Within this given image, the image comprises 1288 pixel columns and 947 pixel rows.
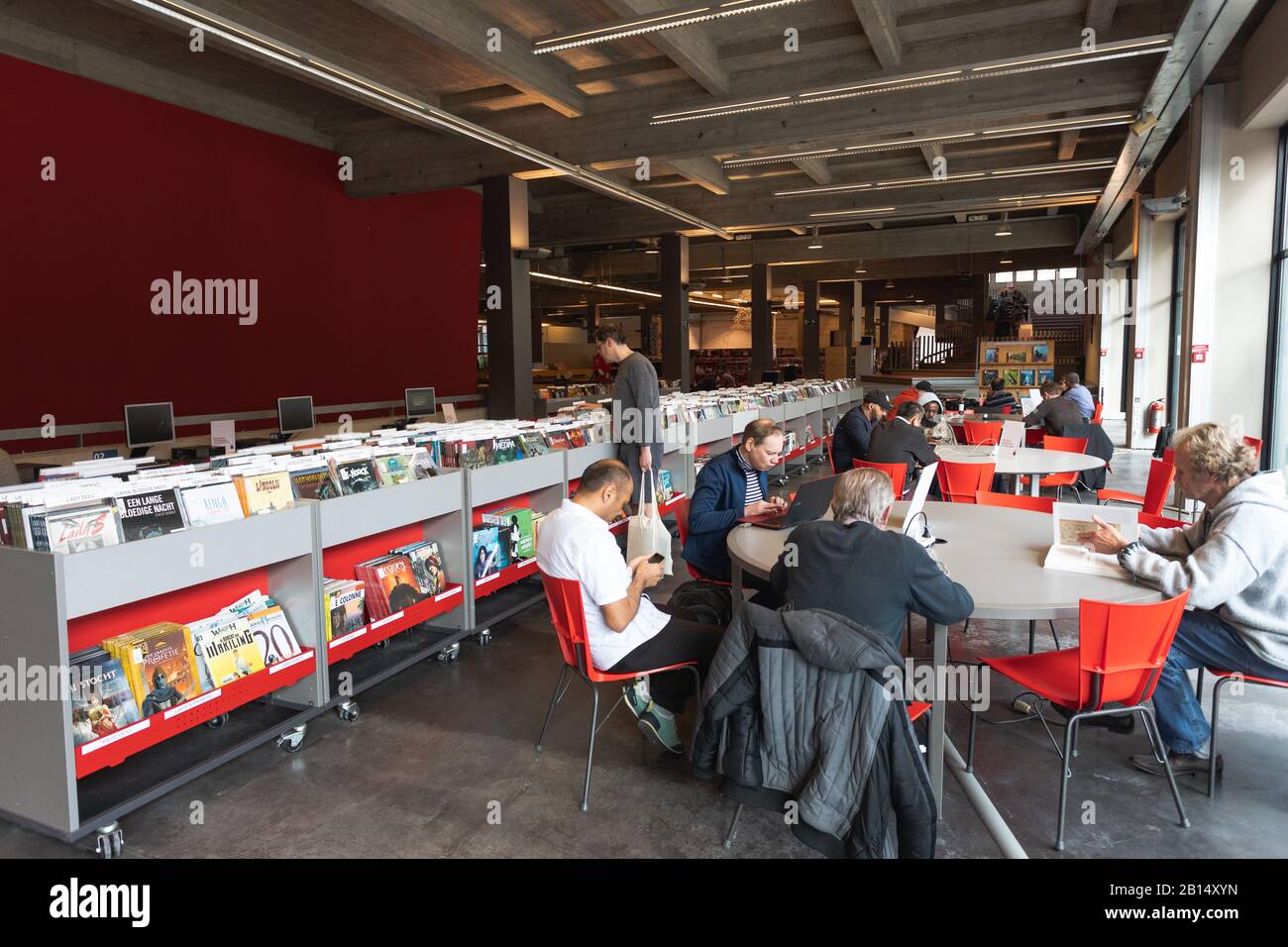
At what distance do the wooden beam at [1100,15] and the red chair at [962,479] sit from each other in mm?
3852

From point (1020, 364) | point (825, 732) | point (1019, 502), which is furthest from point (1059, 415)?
point (1020, 364)

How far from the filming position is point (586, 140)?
8.82 m

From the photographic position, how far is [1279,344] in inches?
314

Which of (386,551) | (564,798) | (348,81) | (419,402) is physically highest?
(348,81)

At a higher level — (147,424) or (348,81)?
(348,81)

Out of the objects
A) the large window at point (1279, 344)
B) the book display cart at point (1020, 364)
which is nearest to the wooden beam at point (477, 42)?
the large window at point (1279, 344)

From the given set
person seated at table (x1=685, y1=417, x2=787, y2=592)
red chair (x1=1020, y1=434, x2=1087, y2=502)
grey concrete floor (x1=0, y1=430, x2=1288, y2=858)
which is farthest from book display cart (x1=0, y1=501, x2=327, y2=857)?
red chair (x1=1020, y1=434, x2=1087, y2=502)

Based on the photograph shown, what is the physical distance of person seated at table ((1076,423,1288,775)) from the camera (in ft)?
8.95

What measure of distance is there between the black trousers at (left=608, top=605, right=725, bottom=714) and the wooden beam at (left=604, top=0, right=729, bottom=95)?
5.01m

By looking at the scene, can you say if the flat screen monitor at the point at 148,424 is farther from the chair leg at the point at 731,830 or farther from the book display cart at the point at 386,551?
the chair leg at the point at 731,830

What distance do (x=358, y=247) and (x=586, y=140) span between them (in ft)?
11.8

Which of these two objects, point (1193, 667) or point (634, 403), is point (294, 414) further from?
point (1193, 667)

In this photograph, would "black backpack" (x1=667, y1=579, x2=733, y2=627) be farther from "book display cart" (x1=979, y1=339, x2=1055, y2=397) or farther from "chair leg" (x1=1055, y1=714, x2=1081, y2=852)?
"book display cart" (x1=979, y1=339, x2=1055, y2=397)

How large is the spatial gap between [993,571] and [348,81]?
5.48 metres
